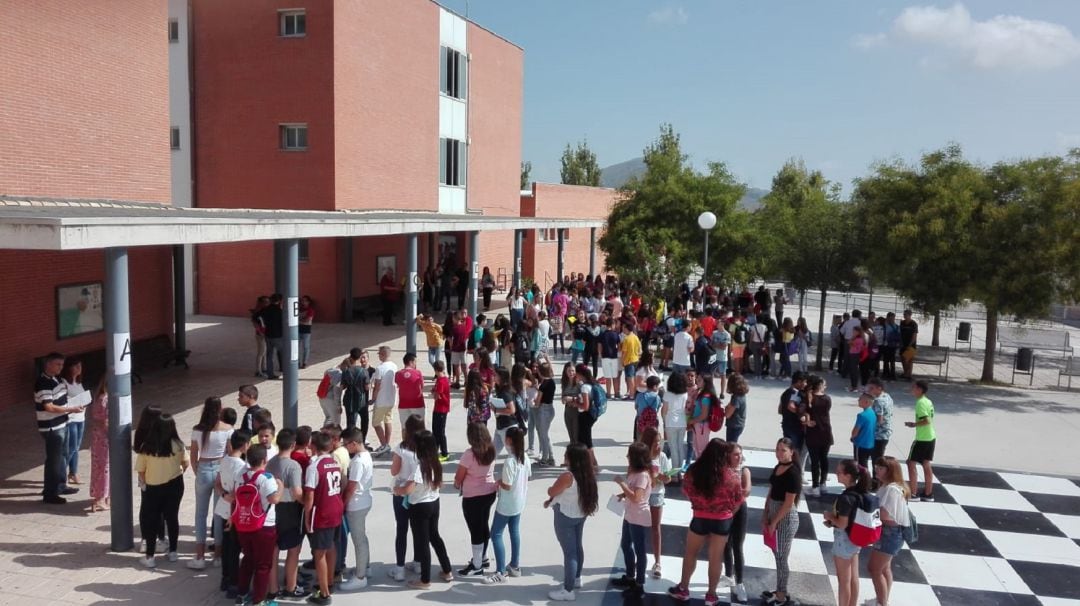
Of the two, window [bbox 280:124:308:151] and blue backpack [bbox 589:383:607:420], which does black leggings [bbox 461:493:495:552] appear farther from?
window [bbox 280:124:308:151]

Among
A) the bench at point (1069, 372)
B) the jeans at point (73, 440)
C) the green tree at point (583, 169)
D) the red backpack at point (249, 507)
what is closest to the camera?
the red backpack at point (249, 507)

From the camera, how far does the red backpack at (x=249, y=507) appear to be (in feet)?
21.1

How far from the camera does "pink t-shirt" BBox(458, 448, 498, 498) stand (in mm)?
7199

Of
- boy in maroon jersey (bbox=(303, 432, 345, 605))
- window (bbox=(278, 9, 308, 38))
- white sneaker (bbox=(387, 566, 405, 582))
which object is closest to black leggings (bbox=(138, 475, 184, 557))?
boy in maroon jersey (bbox=(303, 432, 345, 605))

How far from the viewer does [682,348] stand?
14188 mm

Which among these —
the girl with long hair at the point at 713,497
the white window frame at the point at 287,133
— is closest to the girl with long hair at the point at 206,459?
the girl with long hair at the point at 713,497

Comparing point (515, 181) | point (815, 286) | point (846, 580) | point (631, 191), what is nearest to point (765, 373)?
point (815, 286)

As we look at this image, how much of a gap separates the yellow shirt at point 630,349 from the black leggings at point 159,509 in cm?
863

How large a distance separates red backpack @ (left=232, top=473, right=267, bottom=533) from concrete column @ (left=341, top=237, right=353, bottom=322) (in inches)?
654

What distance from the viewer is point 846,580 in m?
6.66

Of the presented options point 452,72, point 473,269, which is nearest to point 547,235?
point 452,72

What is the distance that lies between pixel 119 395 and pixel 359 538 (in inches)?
110

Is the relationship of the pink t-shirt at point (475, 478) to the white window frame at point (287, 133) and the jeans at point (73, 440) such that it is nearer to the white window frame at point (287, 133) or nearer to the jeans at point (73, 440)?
the jeans at point (73, 440)

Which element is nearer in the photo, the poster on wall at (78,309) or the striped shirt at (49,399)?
the striped shirt at (49,399)
